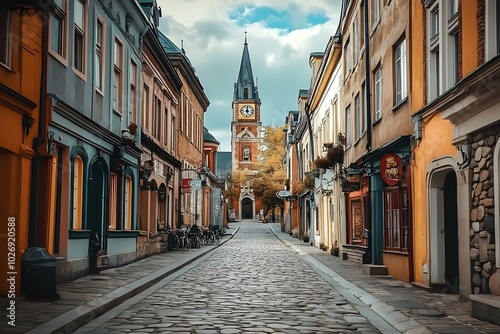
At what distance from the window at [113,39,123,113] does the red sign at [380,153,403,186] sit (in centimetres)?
786

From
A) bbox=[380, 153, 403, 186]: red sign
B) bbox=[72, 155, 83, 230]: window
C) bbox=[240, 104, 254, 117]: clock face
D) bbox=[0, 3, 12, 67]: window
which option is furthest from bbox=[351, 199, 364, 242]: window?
bbox=[240, 104, 254, 117]: clock face

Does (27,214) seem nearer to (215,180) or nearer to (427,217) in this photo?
(427,217)

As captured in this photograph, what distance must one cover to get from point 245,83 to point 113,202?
99.4 metres

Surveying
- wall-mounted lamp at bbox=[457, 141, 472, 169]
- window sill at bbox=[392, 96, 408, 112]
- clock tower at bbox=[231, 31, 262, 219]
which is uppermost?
clock tower at bbox=[231, 31, 262, 219]

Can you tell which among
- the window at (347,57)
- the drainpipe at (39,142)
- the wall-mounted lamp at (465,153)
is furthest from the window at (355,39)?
the drainpipe at (39,142)

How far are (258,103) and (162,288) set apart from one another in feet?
342

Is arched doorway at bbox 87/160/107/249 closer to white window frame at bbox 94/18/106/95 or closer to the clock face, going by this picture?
white window frame at bbox 94/18/106/95

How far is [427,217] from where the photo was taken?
1352 cm

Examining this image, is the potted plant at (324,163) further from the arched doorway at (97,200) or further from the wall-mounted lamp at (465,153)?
the wall-mounted lamp at (465,153)

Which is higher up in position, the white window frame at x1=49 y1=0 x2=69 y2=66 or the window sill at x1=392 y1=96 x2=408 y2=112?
the white window frame at x1=49 y1=0 x2=69 y2=66

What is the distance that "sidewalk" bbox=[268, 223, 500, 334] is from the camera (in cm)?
880

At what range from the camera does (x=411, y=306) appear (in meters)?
10.8

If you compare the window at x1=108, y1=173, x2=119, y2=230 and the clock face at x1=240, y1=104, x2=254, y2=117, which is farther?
the clock face at x1=240, y1=104, x2=254, y2=117

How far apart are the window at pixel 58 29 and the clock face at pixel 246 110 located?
4093 inches
